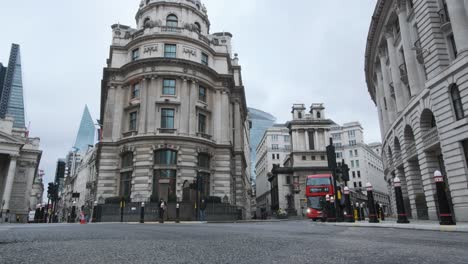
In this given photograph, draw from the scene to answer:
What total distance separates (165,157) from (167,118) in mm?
4245

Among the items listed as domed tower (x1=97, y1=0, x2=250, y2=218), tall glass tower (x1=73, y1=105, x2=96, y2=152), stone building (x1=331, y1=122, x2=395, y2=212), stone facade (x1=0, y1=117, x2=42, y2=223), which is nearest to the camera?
domed tower (x1=97, y1=0, x2=250, y2=218)

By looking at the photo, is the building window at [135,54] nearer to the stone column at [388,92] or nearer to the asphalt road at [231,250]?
the stone column at [388,92]

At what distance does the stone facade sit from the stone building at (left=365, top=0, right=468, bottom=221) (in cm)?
4686

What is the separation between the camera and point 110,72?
34844 mm

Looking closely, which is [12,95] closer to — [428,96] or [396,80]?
[396,80]

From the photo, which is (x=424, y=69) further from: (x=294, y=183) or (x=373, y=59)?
(x=294, y=183)

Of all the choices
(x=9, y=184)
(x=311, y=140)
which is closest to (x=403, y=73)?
(x=311, y=140)

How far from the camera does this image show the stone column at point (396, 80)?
25.6 meters

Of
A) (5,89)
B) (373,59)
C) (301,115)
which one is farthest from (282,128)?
(5,89)

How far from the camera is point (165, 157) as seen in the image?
3038 centimetres

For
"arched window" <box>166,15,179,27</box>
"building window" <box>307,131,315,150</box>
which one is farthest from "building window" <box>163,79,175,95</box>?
"building window" <box>307,131,315,150</box>

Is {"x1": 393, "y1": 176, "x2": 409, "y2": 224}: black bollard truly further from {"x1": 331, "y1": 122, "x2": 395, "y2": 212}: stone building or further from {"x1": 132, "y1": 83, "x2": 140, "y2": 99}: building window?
{"x1": 331, "y1": 122, "x2": 395, "y2": 212}: stone building

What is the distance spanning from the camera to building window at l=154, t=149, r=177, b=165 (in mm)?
30250

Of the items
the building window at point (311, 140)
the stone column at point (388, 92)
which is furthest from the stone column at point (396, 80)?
the building window at point (311, 140)
